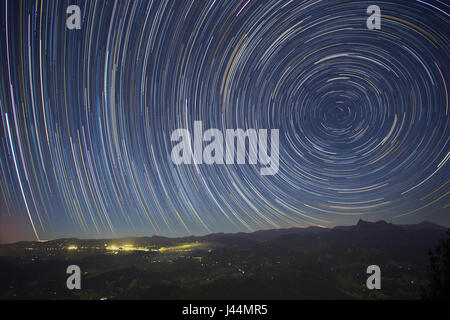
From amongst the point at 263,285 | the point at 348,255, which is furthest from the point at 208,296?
the point at 348,255

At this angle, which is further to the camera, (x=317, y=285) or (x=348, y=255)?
(x=348, y=255)

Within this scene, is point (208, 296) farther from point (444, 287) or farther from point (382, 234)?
point (382, 234)
